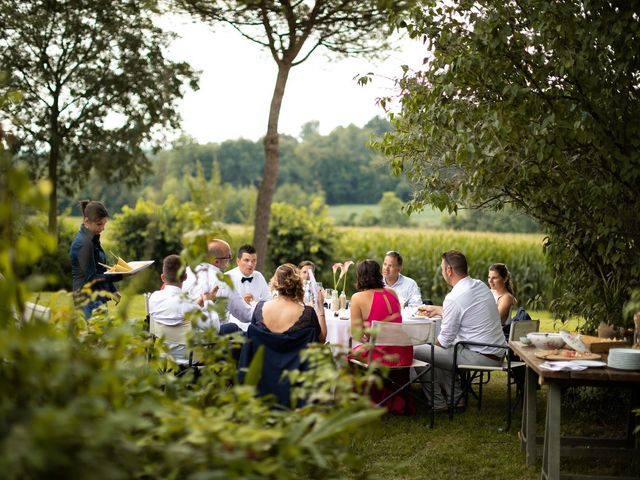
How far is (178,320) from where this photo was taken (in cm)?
609

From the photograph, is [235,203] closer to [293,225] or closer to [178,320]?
[293,225]

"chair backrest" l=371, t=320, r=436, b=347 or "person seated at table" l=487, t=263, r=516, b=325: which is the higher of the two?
"person seated at table" l=487, t=263, r=516, b=325

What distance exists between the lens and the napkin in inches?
175

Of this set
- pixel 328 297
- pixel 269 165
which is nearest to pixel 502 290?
pixel 328 297

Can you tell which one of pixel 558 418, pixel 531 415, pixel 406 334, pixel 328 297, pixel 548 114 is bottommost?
pixel 531 415

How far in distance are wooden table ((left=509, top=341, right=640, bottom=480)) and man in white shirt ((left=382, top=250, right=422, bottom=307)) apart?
2426 millimetres

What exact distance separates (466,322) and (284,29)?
8.43 m

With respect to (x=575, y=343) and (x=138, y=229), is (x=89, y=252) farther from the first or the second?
(x=138, y=229)

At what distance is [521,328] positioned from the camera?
19.9ft

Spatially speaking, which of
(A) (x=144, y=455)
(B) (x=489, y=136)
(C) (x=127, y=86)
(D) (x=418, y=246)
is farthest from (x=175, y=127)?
(A) (x=144, y=455)

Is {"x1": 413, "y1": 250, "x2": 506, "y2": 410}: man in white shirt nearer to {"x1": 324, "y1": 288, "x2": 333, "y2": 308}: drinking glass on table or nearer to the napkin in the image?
{"x1": 324, "y1": 288, "x2": 333, "y2": 308}: drinking glass on table

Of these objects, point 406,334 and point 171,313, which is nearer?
point 171,313

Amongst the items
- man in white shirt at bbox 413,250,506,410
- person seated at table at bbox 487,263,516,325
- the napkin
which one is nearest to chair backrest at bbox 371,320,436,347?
man in white shirt at bbox 413,250,506,410

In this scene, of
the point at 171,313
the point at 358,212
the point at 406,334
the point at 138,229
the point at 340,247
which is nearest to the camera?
the point at 171,313
